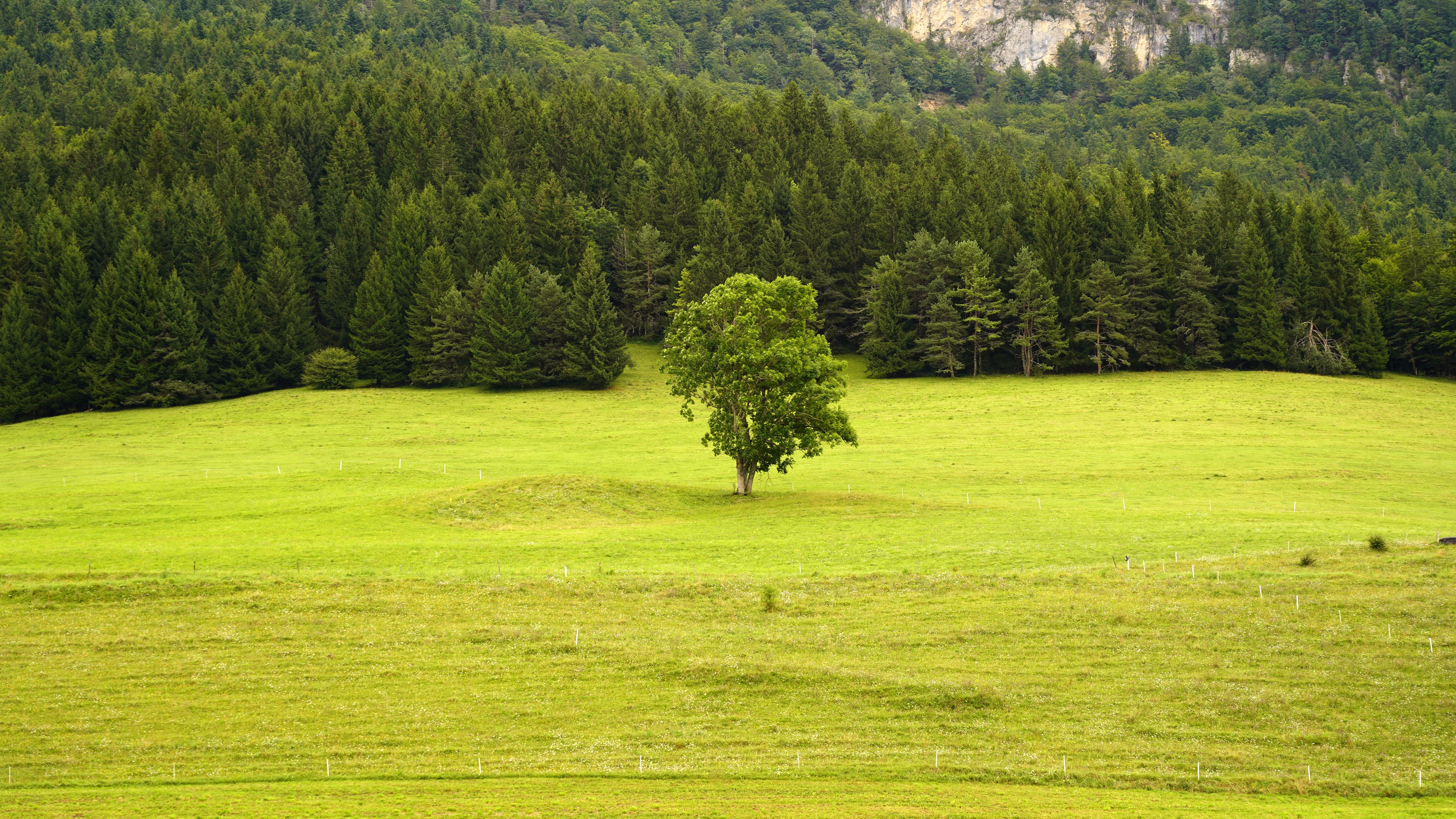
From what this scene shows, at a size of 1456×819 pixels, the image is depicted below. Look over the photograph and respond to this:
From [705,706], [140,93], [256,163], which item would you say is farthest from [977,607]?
[140,93]

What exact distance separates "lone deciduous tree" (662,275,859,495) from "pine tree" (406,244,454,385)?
184 feet

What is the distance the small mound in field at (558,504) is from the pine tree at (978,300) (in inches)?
2355

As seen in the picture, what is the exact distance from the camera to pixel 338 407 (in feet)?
337

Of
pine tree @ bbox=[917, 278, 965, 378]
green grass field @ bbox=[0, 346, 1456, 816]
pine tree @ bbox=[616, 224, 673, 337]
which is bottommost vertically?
green grass field @ bbox=[0, 346, 1456, 816]

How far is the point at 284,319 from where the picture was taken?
4710 inches

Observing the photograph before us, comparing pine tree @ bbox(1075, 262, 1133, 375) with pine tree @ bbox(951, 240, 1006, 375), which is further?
pine tree @ bbox(951, 240, 1006, 375)

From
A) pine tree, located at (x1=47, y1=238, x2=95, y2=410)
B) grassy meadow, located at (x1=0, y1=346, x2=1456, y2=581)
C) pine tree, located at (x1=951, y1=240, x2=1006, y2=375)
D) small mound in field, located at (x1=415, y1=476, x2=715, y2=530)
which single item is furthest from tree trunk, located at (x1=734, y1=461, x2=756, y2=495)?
pine tree, located at (x1=47, y1=238, x2=95, y2=410)

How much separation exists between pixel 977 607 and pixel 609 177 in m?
124

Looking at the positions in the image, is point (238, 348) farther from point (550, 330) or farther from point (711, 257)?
point (711, 257)

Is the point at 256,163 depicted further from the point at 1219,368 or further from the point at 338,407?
the point at 1219,368

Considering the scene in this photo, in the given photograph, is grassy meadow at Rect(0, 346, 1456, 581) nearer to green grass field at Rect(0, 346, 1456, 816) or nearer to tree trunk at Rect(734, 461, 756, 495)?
green grass field at Rect(0, 346, 1456, 816)

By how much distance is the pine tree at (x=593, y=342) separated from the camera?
111062mm

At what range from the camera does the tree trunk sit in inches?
2500

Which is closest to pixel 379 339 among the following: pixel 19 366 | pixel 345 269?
pixel 345 269
